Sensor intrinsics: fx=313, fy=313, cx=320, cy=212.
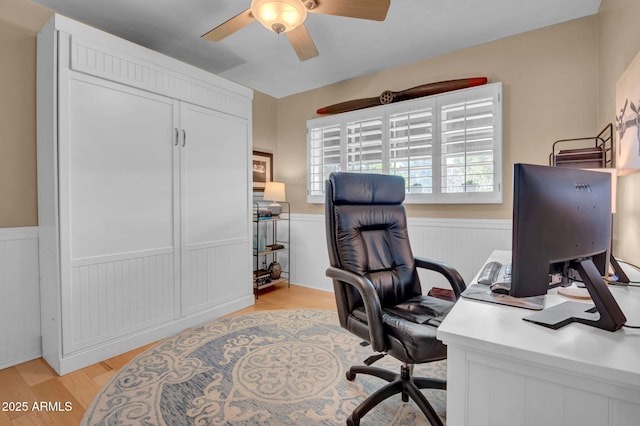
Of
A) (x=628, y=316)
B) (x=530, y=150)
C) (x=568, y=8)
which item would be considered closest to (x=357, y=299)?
(x=628, y=316)

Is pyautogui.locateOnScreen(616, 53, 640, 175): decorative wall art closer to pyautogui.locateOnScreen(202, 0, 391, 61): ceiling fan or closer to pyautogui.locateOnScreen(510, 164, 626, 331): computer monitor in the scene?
pyautogui.locateOnScreen(510, 164, 626, 331): computer monitor

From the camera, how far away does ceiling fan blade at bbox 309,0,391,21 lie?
5.60 ft

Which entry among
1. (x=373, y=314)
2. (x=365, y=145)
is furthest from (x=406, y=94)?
(x=373, y=314)

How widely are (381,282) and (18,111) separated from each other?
2.70 metres

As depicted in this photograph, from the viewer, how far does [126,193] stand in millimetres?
2357

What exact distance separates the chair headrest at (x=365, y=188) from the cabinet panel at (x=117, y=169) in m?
1.58

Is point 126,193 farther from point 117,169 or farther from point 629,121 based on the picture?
point 629,121

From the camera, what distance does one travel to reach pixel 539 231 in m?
0.86

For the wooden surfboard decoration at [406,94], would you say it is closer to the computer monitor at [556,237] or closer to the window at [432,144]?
the window at [432,144]

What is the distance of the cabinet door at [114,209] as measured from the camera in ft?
6.81

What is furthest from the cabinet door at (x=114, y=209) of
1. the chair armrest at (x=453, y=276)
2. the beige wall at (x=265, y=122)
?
the chair armrest at (x=453, y=276)

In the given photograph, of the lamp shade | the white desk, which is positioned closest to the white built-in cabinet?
the lamp shade

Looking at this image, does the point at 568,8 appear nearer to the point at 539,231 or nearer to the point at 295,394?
the point at 539,231

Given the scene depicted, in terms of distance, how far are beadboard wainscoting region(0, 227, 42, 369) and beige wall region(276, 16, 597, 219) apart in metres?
3.20
